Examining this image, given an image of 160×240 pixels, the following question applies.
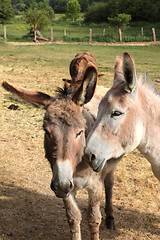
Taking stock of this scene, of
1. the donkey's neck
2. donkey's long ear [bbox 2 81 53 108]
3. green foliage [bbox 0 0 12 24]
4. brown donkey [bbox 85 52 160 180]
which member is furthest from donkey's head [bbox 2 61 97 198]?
green foliage [bbox 0 0 12 24]

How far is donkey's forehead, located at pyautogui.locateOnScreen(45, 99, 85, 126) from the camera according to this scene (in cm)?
256

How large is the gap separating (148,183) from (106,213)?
3.95ft

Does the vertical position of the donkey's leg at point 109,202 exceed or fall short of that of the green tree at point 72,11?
it falls short

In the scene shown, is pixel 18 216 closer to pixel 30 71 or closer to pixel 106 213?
pixel 106 213

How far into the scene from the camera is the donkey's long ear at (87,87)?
8.63 feet

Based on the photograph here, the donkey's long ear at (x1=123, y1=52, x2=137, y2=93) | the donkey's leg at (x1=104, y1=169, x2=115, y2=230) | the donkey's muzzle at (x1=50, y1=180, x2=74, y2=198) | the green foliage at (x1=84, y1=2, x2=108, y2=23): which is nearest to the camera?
the donkey's muzzle at (x1=50, y1=180, x2=74, y2=198)

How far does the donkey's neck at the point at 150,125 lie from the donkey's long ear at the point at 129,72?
0.27 metres

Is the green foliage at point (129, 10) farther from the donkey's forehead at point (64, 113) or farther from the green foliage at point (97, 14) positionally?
the donkey's forehead at point (64, 113)

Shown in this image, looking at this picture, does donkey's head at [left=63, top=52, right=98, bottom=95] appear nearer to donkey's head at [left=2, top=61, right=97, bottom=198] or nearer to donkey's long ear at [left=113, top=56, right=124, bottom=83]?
donkey's head at [left=2, top=61, right=97, bottom=198]

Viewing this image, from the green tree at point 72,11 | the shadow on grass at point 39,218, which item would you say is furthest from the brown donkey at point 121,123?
the green tree at point 72,11

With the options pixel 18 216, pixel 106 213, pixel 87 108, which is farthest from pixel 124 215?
pixel 87 108

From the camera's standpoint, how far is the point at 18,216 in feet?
12.9

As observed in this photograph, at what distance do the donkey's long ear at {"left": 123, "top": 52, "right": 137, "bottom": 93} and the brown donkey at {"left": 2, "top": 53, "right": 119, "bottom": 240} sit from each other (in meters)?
0.29

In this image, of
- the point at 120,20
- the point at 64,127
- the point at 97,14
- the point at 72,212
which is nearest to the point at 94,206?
the point at 72,212
